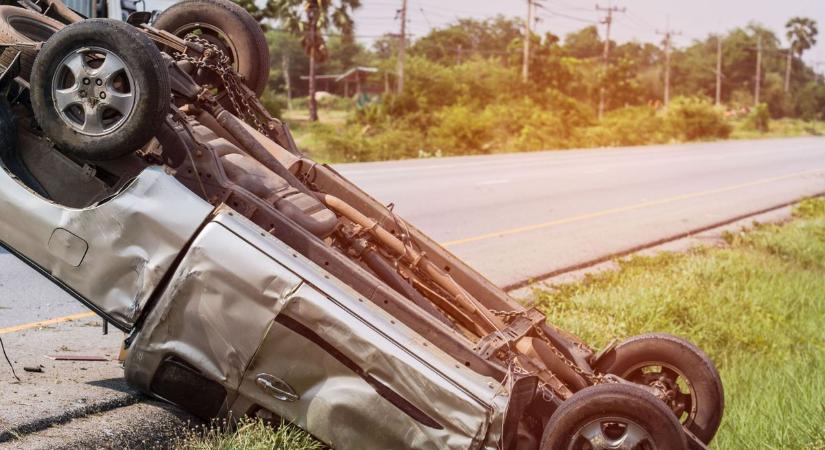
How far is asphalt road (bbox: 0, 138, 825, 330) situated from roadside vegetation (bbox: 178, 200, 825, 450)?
3.40ft

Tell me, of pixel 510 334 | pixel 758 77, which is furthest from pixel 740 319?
pixel 758 77

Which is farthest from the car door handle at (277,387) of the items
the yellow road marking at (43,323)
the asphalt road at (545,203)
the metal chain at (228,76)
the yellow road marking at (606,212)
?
the yellow road marking at (606,212)

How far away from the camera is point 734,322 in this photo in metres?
7.72

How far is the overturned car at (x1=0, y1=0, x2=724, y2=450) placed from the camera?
3.68 meters

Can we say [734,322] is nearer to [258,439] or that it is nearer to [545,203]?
[258,439]

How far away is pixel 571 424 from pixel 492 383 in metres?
0.33

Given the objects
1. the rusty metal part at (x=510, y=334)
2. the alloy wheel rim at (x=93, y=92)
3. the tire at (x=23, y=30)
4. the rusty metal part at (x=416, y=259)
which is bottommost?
the rusty metal part at (x=510, y=334)

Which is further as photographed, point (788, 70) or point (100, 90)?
point (788, 70)

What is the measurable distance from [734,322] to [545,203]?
8.25 m

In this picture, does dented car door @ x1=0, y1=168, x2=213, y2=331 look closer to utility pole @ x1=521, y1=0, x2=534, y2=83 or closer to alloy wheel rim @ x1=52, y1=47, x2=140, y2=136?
alloy wheel rim @ x1=52, y1=47, x2=140, y2=136

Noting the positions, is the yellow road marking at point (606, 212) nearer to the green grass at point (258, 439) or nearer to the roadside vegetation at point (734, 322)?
the roadside vegetation at point (734, 322)

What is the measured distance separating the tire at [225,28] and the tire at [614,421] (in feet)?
9.07

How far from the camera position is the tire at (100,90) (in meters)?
3.83

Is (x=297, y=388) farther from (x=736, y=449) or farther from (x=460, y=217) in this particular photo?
(x=460, y=217)
